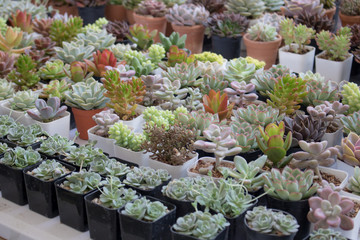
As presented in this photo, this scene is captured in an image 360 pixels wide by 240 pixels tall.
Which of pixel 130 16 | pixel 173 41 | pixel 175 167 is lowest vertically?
pixel 130 16

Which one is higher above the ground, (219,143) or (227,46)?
(219,143)

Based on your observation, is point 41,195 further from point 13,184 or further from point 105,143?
point 105,143

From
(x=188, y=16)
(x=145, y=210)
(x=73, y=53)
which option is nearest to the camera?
(x=145, y=210)

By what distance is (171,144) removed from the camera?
1.93m

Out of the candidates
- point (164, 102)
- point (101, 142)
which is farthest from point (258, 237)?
point (164, 102)

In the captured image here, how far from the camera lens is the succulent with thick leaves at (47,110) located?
2.27 metres

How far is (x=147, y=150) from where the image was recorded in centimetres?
196

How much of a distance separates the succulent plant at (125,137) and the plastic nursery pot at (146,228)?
0.47 m

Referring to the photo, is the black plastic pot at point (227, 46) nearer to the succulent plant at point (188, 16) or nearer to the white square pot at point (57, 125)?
the succulent plant at point (188, 16)

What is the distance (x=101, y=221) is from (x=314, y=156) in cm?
79

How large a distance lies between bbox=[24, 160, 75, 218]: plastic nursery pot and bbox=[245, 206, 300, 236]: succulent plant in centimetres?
71

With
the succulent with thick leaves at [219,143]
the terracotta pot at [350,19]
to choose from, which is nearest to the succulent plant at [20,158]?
the succulent with thick leaves at [219,143]

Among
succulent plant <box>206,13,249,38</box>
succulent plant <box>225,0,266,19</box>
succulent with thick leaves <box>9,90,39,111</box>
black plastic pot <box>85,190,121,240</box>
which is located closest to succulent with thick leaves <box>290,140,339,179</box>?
black plastic pot <box>85,190,121,240</box>

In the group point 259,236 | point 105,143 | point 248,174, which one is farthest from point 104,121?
point 259,236
